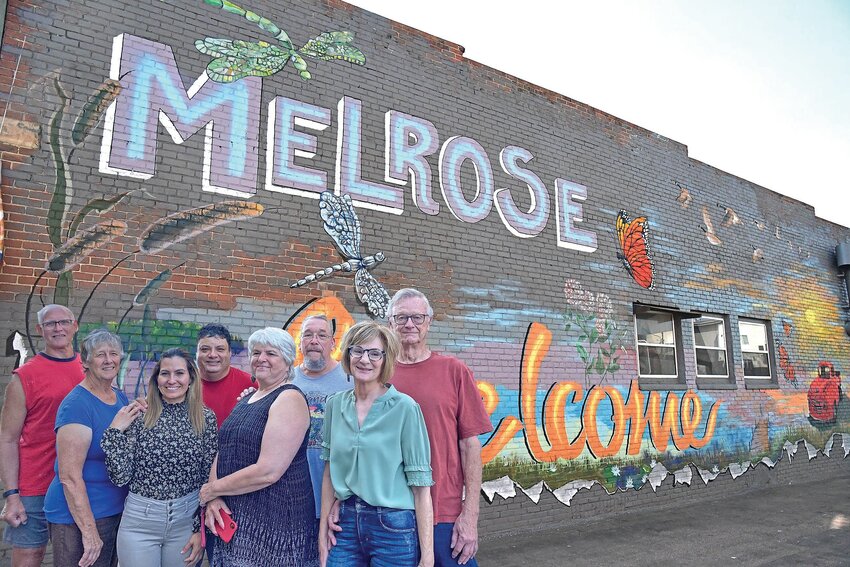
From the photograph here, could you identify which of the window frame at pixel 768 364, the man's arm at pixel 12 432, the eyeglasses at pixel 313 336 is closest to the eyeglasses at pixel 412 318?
the eyeglasses at pixel 313 336

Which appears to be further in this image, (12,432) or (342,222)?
(342,222)

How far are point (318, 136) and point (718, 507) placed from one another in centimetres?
721

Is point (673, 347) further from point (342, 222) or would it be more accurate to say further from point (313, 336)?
point (313, 336)

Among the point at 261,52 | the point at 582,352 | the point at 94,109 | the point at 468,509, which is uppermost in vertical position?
the point at 261,52

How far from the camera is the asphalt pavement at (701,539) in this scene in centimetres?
560

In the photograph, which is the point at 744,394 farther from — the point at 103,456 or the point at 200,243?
the point at 103,456

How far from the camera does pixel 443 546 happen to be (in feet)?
9.09

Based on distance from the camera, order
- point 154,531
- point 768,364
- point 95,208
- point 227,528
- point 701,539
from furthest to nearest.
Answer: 1. point 768,364
2. point 701,539
3. point 95,208
4. point 154,531
5. point 227,528

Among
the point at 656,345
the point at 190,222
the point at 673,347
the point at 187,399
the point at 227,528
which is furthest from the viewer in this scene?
the point at 673,347

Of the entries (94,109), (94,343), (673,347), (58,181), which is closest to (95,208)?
(58,181)

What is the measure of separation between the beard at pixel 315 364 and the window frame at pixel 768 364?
27.4ft

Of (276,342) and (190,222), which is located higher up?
(190,222)

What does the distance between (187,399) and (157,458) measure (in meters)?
0.31

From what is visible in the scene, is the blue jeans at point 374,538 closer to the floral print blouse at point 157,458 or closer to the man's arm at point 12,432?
the floral print blouse at point 157,458
